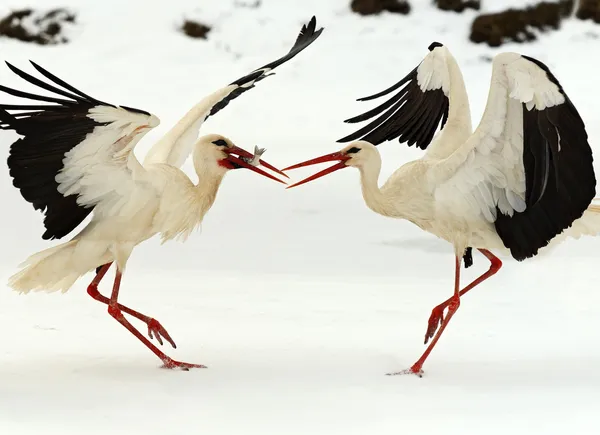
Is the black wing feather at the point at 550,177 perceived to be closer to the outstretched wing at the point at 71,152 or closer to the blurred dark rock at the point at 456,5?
the outstretched wing at the point at 71,152

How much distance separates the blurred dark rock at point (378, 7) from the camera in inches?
454

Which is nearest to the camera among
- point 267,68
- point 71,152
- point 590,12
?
point 71,152

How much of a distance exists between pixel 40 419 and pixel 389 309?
8.50ft

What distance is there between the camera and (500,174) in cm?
409

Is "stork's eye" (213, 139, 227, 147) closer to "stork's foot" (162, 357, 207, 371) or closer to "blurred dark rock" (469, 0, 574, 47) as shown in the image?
"stork's foot" (162, 357, 207, 371)

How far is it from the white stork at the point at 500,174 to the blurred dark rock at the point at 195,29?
6852mm

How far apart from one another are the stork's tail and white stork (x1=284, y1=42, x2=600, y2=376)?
1049 millimetres

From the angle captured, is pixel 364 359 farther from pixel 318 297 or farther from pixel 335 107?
pixel 335 107

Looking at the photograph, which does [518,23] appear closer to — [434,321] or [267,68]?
[267,68]

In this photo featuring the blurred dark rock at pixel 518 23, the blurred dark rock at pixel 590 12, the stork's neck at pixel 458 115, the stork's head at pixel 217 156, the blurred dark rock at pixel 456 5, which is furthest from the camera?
the blurred dark rock at pixel 456 5

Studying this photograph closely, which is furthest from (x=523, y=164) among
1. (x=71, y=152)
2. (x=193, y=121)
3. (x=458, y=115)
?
(x=71, y=152)

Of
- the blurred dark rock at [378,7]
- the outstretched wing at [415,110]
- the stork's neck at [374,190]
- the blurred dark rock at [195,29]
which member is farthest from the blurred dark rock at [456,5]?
the stork's neck at [374,190]

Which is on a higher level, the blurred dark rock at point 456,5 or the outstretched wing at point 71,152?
the outstretched wing at point 71,152

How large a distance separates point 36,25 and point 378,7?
413 cm
